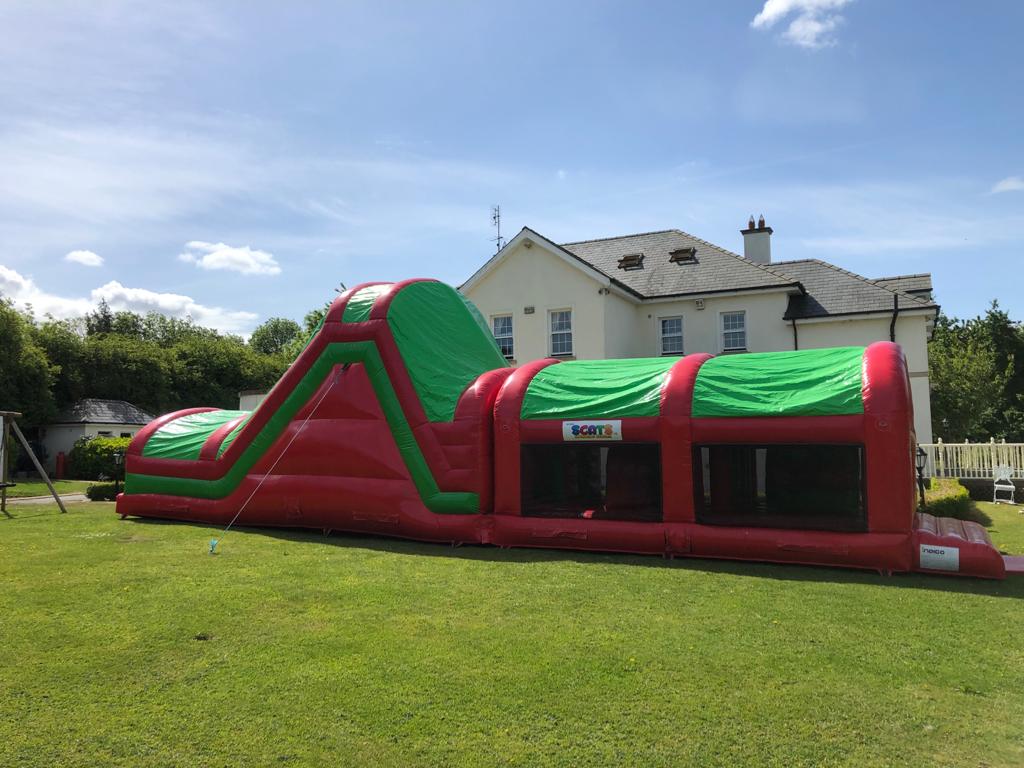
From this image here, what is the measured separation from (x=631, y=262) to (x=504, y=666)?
19555mm

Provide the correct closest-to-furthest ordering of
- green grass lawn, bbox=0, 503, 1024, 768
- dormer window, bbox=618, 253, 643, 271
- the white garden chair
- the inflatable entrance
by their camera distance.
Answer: green grass lawn, bbox=0, 503, 1024, 768, the inflatable entrance, the white garden chair, dormer window, bbox=618, 253, 643, 271

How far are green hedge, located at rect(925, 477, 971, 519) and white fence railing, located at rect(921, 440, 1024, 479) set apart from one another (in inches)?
159

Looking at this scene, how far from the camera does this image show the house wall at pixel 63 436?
29188 millimetres

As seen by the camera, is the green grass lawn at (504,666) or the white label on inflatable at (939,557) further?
the white label on inflatable at (939,557)

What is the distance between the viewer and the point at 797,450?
11320 millimetres

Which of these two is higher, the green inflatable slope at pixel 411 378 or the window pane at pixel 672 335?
the window pane at pixel 672 335

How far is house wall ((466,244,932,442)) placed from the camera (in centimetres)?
1934

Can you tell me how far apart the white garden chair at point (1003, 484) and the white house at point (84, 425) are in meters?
30.6

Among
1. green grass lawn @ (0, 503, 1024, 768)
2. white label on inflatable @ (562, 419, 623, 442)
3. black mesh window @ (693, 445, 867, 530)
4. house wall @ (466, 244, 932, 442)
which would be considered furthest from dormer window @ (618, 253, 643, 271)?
green grass lawn @ (0, 503, 1024, 768)

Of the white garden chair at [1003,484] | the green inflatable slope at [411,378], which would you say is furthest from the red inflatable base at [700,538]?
the white garden chair at [1003,484]

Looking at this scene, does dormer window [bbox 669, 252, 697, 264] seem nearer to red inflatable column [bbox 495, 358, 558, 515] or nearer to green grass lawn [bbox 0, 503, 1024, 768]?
red inflatable column [bbox 495, 358, 558, 515]

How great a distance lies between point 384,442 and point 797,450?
6.39 metres

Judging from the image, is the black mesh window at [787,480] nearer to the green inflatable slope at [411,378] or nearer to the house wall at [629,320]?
the green inflatable slope at [411,378]

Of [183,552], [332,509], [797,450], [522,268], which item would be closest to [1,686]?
[183,552]
